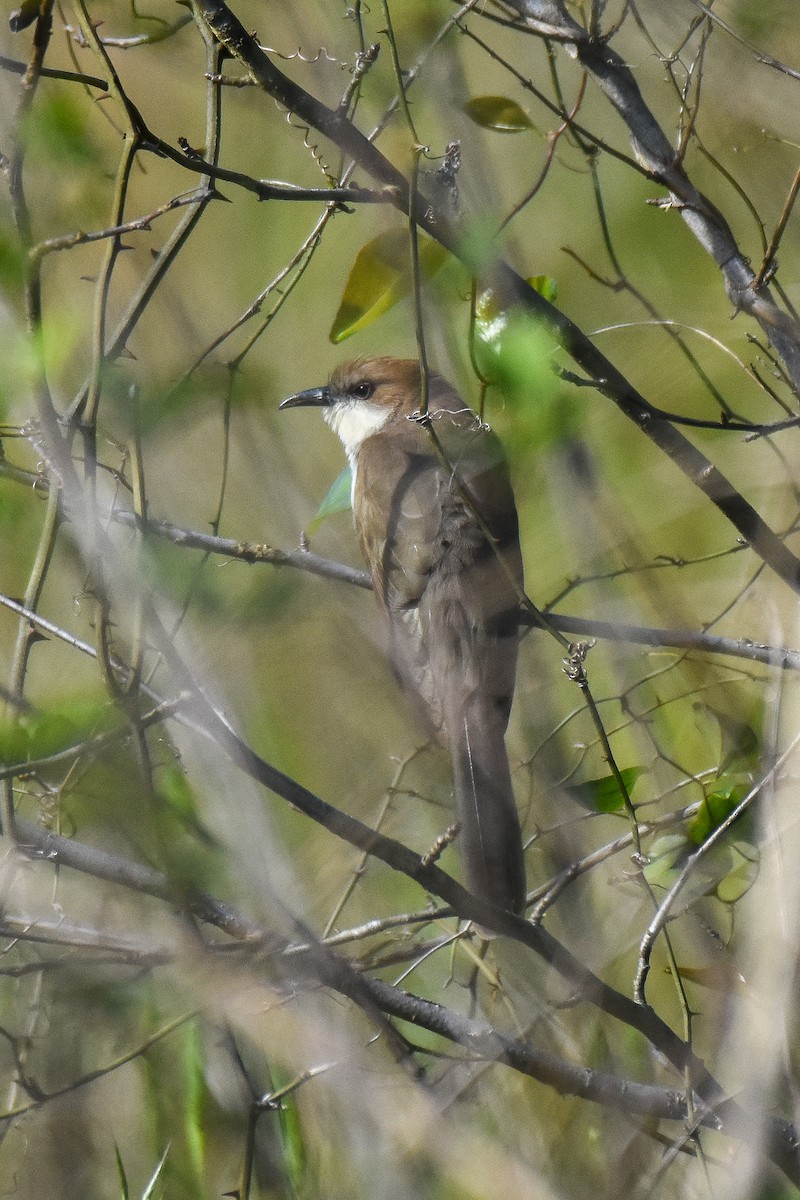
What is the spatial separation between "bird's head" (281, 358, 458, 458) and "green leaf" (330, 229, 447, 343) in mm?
2144

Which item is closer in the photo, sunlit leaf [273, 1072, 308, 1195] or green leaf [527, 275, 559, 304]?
sunlit leaf [273, 1072, 308, 1195]

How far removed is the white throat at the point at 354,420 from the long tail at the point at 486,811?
1.66m

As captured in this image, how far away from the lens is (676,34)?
252 centimetres

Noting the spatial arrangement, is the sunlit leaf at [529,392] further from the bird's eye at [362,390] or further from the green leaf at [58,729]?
the bird's eye at [362,390]

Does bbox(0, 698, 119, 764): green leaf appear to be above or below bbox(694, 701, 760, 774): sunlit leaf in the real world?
below

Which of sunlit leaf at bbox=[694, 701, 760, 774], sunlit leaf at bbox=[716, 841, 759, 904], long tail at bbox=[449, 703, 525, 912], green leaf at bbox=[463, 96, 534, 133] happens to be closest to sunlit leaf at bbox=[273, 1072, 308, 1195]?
long tail at bbox=[449, 703, 525, 912]

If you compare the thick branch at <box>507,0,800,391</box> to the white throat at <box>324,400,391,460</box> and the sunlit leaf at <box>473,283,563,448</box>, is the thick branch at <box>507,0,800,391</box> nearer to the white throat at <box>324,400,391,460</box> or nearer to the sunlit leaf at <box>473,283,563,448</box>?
the sunlit leaf at <box>473,283,563,448</box>

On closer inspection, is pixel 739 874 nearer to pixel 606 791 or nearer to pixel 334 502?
pixel 606 791

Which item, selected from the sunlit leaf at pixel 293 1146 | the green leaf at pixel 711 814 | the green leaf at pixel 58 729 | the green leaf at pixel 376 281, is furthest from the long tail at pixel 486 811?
the green leaf at pixel 58 729

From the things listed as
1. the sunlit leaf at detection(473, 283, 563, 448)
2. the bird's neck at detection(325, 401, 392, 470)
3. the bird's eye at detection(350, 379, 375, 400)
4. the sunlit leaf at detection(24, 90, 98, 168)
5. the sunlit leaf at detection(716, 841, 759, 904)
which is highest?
the bird's eye at detection(350, 379, 375, 400)

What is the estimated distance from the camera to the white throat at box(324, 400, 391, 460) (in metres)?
4.62

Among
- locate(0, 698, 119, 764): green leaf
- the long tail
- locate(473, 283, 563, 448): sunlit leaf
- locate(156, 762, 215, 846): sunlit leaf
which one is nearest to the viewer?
locate(0, 698, 119, 764): green leaf

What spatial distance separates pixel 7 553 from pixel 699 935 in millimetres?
1596

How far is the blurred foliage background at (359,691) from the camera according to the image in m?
1.63
